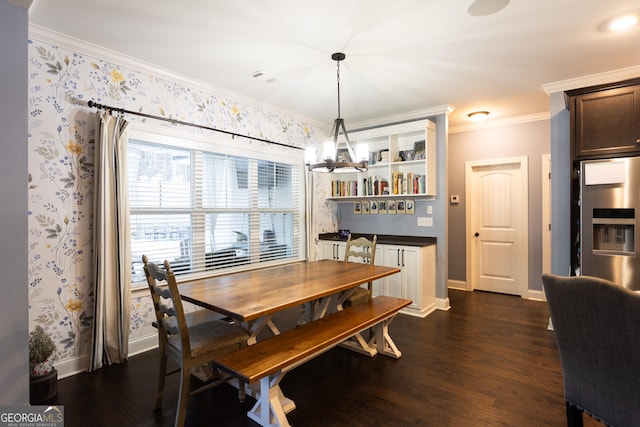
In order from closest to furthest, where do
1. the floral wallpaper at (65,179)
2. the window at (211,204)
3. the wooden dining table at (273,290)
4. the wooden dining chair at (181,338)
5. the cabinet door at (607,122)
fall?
the wooden dining chair at (181,338)
the wooden dining table at (273,290)
the floral wallpaper at (65,179)
the cabinet door at (607,122)
the window at (211,204)

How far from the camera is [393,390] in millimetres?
2369

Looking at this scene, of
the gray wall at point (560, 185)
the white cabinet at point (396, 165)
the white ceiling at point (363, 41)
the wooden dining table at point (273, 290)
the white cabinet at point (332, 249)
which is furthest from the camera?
the white cabinet at point (332, 249)

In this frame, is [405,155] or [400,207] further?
[400,207]

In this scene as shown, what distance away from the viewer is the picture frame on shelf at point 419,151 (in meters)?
4.48

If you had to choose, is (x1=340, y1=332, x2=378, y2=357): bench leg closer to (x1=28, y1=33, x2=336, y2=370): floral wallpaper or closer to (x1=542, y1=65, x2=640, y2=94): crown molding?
(x1=28, y1=33, x2=336, y2=370): floral wallpaper

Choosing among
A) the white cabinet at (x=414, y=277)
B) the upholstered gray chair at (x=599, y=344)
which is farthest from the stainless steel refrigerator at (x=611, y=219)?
the upholstered gray chair at (x=599, y=344)

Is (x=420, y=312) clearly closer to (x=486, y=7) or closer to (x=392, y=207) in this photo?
(x=392, y=207)

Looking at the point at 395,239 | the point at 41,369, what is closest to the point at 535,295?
the point at 395,239

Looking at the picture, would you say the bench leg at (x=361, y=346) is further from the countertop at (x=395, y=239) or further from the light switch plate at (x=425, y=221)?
the light switch plate at (x=425, y=221)

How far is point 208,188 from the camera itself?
12.1 ft

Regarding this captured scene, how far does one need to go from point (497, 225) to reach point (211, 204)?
4.19 meters

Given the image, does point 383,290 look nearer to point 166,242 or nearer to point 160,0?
point 166,242

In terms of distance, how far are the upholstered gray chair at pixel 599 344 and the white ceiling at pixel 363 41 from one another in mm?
1872

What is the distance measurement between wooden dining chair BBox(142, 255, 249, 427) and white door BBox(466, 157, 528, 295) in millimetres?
4245
